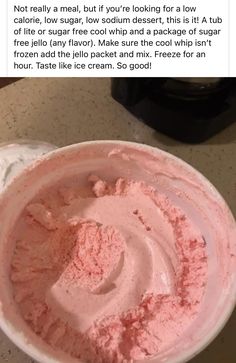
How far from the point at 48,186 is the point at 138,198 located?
0.25 feet

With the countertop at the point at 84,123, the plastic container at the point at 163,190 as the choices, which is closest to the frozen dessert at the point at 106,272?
the plastic container at the point at 163,190

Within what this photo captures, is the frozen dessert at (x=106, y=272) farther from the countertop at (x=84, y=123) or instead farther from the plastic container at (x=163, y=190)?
the countertop at (x=84, y=123)

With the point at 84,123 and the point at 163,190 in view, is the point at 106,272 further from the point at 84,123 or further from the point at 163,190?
the point at 84,123

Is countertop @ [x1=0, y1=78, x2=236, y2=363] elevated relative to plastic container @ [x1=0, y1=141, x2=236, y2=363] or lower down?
elevated

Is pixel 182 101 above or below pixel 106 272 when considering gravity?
above

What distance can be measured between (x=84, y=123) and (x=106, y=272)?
0.69 feet

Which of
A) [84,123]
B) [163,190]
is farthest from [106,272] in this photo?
[84,123]

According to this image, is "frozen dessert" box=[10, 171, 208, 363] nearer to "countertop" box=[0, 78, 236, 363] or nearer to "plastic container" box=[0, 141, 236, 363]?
"plastic container" box=[0, 141, 236, 363]

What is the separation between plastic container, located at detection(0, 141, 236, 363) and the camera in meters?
0.35

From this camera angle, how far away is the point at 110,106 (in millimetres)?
562

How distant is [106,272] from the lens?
386mm

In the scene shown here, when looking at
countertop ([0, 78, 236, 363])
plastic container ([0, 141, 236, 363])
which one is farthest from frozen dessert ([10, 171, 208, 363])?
countertop ([0, 78, 236, 363])

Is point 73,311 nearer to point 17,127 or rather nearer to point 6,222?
point 6,222
